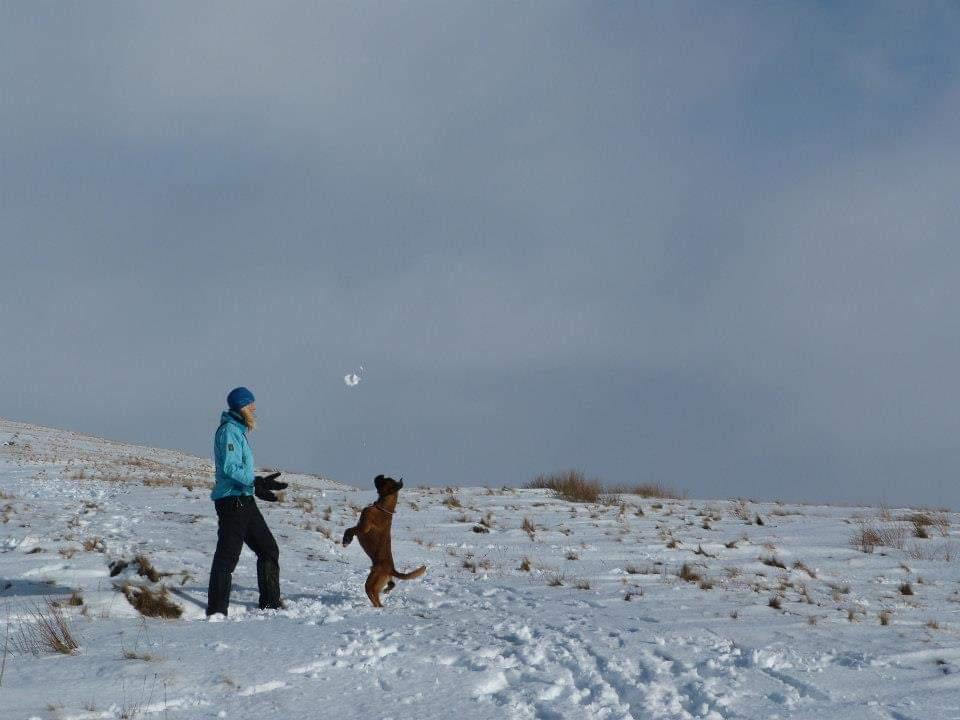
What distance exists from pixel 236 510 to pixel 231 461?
0.46 metres

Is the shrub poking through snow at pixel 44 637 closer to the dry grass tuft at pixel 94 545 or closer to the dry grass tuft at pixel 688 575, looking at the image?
the dry grass tuft at pixel 94 545

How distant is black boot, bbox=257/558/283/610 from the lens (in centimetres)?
716

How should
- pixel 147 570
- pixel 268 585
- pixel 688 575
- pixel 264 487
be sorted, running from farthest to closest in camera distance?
pixel 688 575
pixel 147 570
pixel 264 487
pixel 268 585

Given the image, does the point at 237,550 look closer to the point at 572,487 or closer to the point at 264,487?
the point at 264,487

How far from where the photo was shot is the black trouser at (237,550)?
6.73 meters

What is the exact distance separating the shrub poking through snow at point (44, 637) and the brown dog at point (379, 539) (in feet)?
7.85

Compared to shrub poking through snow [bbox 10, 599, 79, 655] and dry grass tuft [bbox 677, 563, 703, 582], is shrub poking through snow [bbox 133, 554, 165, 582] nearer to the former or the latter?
shrub poking through snow [bbox 10, 599, 79, 655]

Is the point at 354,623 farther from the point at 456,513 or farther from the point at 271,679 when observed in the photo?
the point at 456,513

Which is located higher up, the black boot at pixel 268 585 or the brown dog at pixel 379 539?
the brown dog at pixel 379 539

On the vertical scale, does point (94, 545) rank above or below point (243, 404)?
below

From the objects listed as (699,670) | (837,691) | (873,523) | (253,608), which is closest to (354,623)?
(253,608)

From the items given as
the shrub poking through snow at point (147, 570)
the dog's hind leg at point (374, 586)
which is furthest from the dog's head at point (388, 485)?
the shrub poking through snow at point (147, 570)

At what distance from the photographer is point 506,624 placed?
6160mm

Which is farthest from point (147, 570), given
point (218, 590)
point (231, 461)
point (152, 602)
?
point (231, 461)
